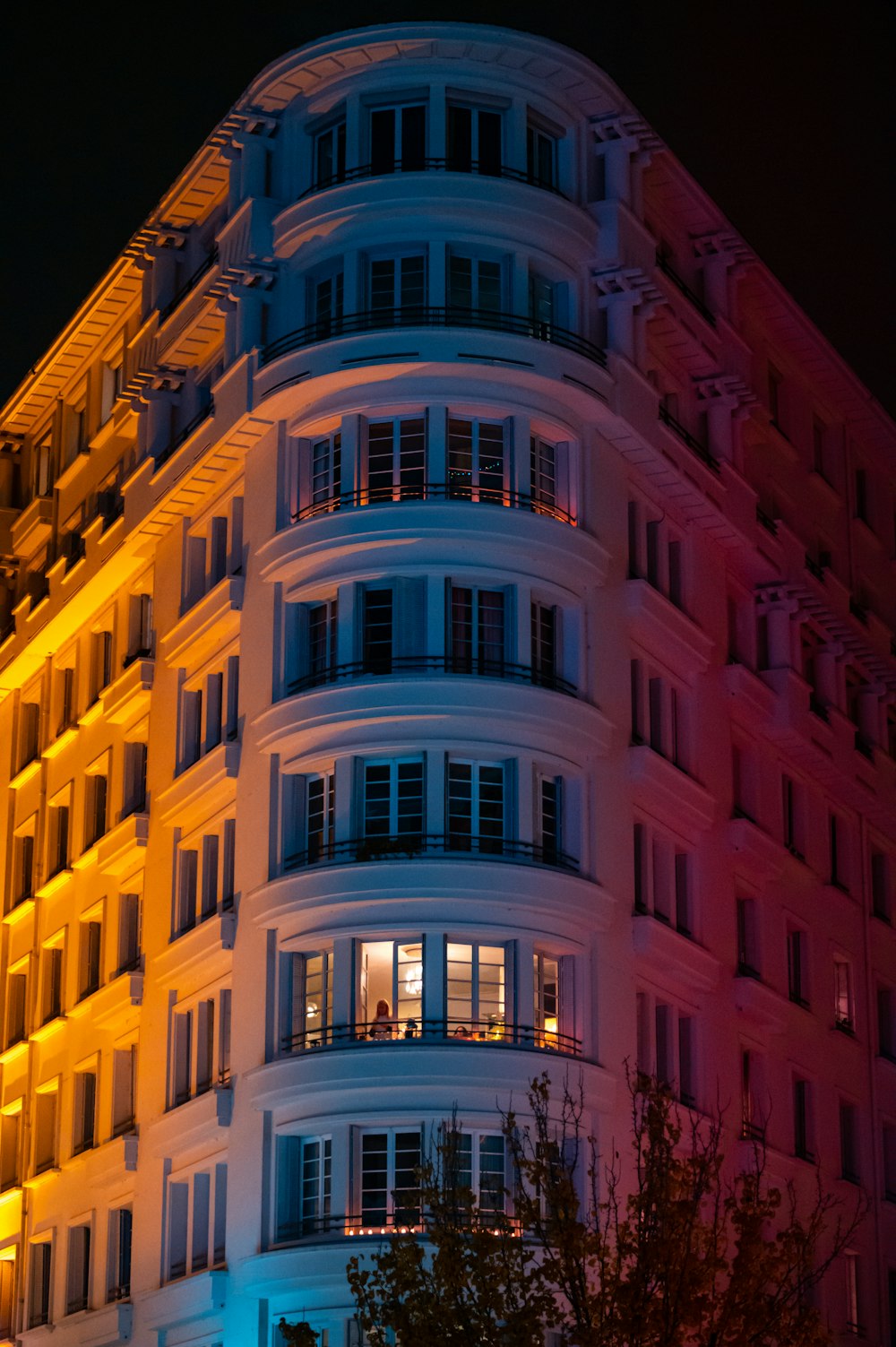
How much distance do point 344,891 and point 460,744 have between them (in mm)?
3687

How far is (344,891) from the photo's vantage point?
148 feet

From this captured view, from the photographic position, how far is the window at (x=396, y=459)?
48.3 metres

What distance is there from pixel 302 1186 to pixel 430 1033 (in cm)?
394

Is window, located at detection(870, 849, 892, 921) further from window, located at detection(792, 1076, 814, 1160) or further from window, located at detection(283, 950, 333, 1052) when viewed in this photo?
window, located at detection(283, 950, 333, 1052)

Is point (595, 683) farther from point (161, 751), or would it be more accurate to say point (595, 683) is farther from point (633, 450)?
point (161, 751)

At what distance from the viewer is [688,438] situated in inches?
2211

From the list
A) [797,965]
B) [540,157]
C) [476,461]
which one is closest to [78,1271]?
[797,965]

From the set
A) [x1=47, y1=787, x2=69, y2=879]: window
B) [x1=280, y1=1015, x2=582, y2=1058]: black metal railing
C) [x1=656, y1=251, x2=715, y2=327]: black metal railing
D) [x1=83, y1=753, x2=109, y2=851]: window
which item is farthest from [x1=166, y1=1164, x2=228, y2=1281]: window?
[x1=656, y1=251, x2=715, y2=327]: black metal railing

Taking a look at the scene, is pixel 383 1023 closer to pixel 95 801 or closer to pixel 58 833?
pixel 95 801

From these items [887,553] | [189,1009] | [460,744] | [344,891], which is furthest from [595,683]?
[887,553]

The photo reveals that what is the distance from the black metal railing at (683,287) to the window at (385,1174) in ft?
76.2

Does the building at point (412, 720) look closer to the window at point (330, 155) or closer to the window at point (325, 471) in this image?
the window at point (325, 471)

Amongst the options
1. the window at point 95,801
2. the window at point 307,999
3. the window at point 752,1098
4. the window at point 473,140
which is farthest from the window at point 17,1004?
the window at point 473,140

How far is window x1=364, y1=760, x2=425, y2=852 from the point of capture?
45531 mm
